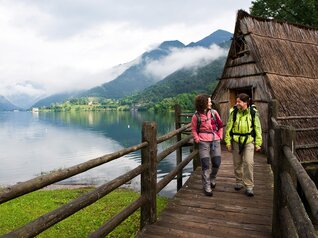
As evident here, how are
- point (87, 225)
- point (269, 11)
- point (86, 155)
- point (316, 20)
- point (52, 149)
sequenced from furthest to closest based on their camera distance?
point (52, 149)
point (86, 155)
point (269, 11)
point (316, 20)
point (87, 225)

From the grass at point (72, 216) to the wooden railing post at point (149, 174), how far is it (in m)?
4.05

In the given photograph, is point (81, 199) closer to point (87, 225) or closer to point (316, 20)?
point (87, 225)

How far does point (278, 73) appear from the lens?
14711 mm

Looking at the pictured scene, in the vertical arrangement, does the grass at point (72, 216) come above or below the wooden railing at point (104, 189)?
below

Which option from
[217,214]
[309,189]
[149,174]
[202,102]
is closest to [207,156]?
[202,102]

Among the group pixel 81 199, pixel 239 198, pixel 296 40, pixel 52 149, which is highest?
pixel 296 40

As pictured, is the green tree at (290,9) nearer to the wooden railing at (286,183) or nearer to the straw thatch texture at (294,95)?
the straw thatch texture at (294,95)

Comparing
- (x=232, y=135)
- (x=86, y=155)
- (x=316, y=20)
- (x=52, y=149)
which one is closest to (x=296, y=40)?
(x=316, y=20)

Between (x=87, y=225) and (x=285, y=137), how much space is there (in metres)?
9.15

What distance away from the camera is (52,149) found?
56.0 meters

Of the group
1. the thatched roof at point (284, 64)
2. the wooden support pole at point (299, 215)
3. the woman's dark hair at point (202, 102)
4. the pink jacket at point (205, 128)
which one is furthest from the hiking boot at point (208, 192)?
the thatched roof at point (284, 64)

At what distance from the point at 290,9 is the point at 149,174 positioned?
24928 millimetres

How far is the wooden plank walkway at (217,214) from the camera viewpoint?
5.33 meters

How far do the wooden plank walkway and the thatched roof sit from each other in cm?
639
